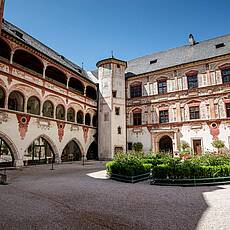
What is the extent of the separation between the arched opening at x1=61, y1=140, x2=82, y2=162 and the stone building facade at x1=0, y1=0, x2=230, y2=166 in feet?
0.39

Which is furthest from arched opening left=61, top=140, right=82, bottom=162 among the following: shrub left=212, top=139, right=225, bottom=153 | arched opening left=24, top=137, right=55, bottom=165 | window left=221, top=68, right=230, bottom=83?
window left=221, top=68, right=230, bottom=83

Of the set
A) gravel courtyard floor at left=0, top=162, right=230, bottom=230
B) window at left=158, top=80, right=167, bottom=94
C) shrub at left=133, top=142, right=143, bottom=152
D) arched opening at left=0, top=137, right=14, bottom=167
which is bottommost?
gravel courtyard floor at left=0, top=162, right=230, bottom=230

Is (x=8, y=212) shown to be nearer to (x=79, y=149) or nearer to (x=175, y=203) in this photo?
(x=175, y=203)

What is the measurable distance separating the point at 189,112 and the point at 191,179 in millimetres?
14112

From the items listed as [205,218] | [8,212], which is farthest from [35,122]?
[205,218]

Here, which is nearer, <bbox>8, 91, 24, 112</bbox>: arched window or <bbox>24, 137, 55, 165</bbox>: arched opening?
<bbox>8, 91, 24, 112</bbox>: arched window

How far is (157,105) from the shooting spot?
2350 centimetres

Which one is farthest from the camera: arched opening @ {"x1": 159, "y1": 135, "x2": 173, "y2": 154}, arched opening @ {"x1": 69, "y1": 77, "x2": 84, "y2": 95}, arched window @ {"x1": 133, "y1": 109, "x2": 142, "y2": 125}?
arched window @ {"x1": 133, "y1": 109, "x2": 142, "y2": 125}

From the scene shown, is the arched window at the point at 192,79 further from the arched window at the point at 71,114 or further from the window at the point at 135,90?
the arched window at the point at 71,114

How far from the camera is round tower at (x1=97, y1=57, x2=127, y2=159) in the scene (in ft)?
76.9

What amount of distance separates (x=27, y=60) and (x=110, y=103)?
10214 millimetres

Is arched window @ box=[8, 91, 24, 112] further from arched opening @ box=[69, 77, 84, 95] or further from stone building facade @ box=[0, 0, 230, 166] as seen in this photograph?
arched opening @ box=[69, 77, 84, 95]

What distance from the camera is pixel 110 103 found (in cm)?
2423

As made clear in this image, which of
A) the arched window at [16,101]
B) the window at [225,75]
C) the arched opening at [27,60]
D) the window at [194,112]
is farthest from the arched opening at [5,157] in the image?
the window at [225,75]
